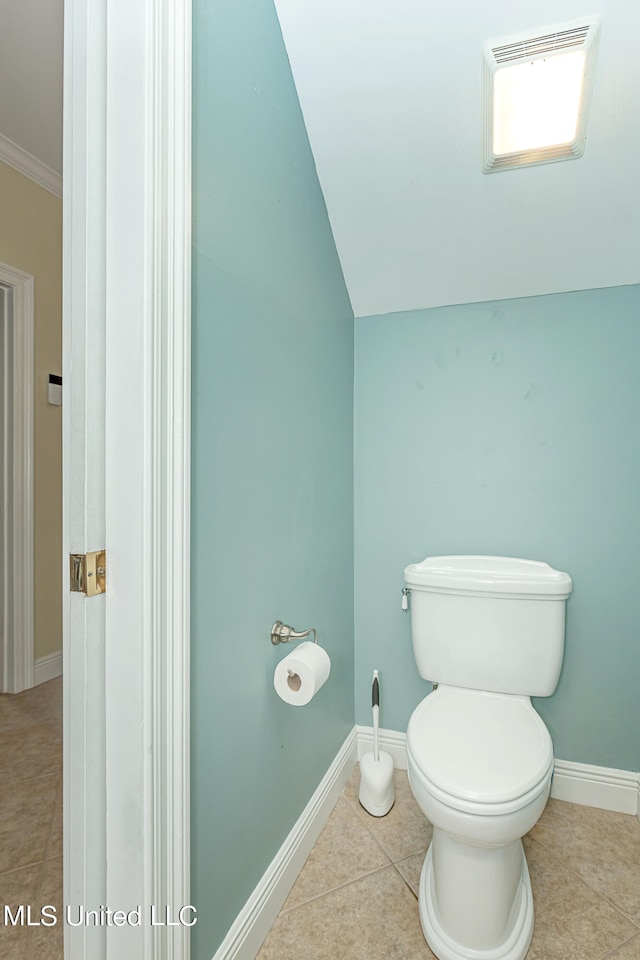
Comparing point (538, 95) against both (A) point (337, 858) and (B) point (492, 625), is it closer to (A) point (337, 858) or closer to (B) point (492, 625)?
(B) point (492, 625)

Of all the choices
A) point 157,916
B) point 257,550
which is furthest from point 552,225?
point 157,916

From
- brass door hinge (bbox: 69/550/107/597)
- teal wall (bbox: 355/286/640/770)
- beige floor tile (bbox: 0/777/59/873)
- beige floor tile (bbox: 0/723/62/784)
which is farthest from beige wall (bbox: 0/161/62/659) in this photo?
brass door hinge (bbox: 69/550/107/597)

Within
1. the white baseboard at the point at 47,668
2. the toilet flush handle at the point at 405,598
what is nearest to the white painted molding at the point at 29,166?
the white baseboard at the point at 47,668

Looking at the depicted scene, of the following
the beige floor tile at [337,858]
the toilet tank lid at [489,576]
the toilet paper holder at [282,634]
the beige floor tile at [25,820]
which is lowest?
the beige floor tile at [337,858]

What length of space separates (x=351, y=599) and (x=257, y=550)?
2.74ft

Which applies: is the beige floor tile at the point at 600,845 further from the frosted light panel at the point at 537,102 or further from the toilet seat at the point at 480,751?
the frosted light panel at the point at 537,102

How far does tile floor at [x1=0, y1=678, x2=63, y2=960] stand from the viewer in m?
1.14

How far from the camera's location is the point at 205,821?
928 millimetres

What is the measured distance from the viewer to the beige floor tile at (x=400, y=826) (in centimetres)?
144

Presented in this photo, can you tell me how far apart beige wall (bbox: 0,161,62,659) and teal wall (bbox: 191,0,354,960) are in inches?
68.0

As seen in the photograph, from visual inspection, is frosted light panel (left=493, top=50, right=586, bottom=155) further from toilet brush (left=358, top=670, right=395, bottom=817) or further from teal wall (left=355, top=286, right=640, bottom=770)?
toilet brush (left=358, top=670, right=395, bottom=817)

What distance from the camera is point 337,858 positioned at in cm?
140

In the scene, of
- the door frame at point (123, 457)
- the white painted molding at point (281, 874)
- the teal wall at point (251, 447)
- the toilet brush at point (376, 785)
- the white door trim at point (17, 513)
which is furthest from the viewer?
the white door trim at point (17, 513)

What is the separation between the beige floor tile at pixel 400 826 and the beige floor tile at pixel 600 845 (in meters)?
0.35
